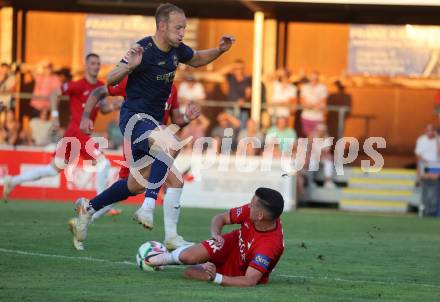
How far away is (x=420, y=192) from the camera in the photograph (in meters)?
21.9

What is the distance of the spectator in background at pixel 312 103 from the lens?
23234 millimetres

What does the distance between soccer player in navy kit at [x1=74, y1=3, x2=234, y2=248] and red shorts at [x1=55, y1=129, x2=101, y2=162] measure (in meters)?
4.96

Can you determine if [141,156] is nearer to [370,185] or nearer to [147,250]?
[147,250]

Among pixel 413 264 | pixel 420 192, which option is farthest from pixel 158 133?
pixel 420 192

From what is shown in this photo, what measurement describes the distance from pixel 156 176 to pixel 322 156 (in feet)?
39.7

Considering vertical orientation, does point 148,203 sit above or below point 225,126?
below

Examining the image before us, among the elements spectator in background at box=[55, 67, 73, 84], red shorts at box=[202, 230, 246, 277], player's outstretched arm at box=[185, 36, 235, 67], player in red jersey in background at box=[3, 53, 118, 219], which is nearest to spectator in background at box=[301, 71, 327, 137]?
spectator in background at box=[55, 67, 73, 84]

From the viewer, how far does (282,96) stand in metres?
23.4

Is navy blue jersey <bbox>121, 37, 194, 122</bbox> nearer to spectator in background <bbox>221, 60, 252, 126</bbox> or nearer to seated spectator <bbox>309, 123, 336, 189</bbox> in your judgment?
seated spectator <bbox>309, 123, 336, 189</bbox>

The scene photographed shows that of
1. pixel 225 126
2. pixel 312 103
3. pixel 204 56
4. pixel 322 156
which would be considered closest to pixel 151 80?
pixel 204 56

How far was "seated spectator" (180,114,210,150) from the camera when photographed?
2209 centimetres

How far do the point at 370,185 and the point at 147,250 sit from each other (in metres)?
13.7

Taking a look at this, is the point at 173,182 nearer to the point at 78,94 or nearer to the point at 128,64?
the point at 128,64

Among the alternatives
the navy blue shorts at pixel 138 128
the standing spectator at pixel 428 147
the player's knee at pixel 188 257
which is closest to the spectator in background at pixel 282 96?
the standing spectator at pixel 428 147
